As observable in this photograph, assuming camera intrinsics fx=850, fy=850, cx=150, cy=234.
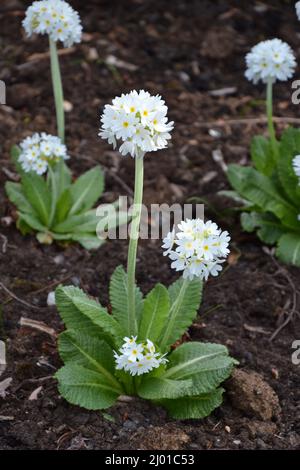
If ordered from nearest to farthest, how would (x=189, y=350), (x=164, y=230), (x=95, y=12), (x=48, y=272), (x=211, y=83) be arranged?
(x=189, y=350) → (x=48, y=272) → (x=164, y=230) → (x=211, y=83) → (x=95, y=12)

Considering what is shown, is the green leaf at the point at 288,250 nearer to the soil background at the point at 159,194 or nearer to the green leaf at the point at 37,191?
the soil background at the point at 159,194

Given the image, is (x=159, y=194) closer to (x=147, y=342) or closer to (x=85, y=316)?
(x=85, y=316)

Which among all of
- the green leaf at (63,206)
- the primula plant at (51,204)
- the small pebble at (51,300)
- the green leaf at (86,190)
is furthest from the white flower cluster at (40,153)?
the small pebble at (51,300)

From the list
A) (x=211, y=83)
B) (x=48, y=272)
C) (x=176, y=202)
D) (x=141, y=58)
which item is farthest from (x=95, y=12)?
(x=48, y=272)

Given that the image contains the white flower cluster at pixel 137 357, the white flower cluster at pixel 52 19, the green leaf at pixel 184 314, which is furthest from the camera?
the white flower cluster at pixel 52 19

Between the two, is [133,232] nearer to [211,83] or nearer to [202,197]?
[202,197]

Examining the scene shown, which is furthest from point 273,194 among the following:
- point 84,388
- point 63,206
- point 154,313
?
point 84,388
